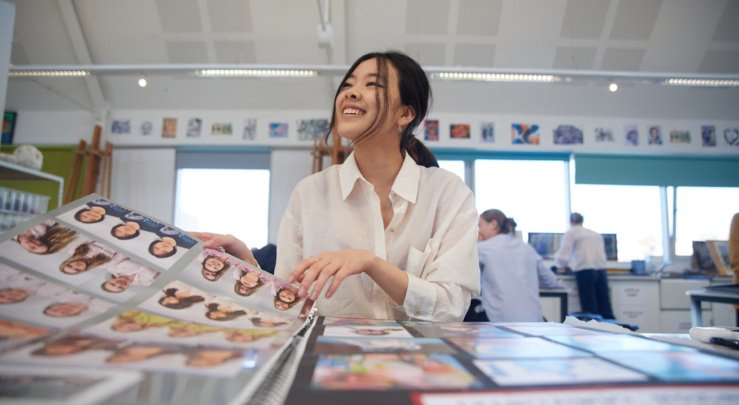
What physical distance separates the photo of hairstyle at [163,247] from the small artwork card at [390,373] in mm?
409

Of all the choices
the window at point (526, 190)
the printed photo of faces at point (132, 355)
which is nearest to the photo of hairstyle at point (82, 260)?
the printed photo of faces at point (132, 355)

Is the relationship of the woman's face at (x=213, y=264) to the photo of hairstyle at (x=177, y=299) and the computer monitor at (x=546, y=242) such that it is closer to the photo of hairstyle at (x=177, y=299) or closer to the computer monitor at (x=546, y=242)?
the photo of hairstyle at (x=177, y=299)

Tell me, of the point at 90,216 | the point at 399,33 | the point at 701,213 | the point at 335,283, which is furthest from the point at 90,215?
the point at 701,213

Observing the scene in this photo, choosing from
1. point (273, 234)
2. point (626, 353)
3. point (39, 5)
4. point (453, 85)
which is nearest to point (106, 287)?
point (626, 353)

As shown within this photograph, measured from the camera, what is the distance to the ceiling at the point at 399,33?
474 centimetres

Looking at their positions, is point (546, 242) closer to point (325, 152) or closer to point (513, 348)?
point (325, 152)

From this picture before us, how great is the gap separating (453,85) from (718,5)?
3.10 meters

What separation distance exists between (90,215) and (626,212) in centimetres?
612

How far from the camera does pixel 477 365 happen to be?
350 millimetres

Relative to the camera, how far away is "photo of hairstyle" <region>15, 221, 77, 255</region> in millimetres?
566

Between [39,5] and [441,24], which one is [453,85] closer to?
[441,24]

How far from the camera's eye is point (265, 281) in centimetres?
70

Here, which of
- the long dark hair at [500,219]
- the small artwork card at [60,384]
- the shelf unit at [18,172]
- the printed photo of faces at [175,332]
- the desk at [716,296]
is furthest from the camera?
the long dark hair at [500,219]

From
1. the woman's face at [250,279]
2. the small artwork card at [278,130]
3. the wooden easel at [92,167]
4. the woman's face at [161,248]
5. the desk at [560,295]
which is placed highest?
the small artwork card at [278,130]
